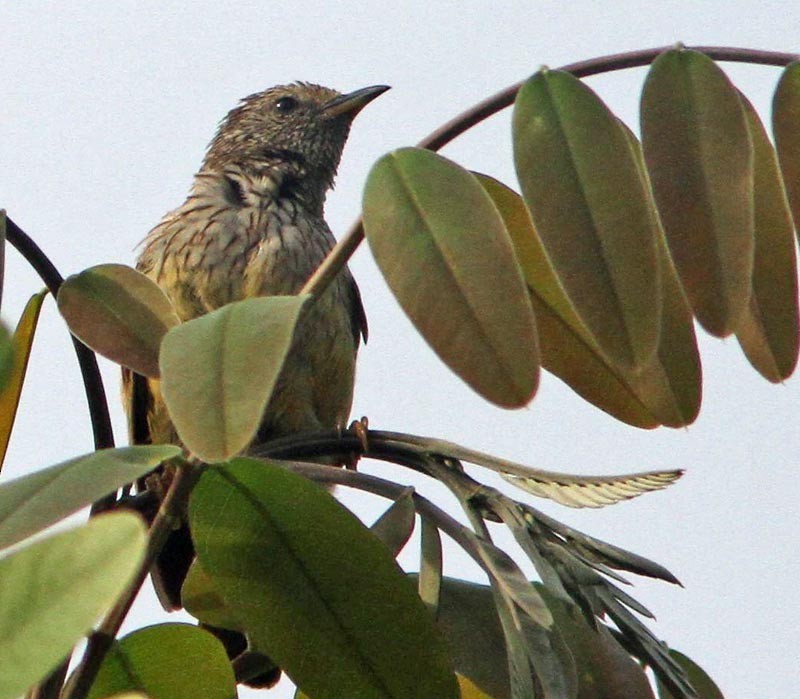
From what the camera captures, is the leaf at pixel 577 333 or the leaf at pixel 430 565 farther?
the leaf at pixel 430 565

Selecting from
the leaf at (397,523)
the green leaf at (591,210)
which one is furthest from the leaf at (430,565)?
the green leaf at (591,210)

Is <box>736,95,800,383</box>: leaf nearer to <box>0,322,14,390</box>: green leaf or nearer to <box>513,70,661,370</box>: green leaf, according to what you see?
<box>513,70,661,370</box>: green leaf

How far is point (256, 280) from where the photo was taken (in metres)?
3.30

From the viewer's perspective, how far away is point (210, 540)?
1.34 m

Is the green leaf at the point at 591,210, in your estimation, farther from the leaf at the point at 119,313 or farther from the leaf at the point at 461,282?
the leaf at the point at 119,313

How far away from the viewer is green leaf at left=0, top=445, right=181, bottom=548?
3.13 ft

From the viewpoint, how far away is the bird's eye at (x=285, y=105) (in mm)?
4371

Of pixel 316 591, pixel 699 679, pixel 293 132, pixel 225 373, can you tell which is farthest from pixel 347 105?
pixel 225 373

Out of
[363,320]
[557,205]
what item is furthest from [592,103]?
[363,320]

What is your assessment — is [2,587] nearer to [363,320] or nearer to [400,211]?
[400,211]

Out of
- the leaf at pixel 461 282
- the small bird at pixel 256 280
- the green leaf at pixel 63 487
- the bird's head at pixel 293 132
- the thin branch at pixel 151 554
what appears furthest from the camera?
the bird's head at pixel 293 132

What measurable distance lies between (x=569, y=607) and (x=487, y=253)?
370 mm

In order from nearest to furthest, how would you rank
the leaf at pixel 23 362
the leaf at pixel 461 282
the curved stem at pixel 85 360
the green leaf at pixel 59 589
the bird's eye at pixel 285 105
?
the green leaf at pixel 59 589, the leaf at pixel 461 282, the curved stem at pixel 85 360, the leaf at pixel 23 362, the bird's eye at pixel 285 105

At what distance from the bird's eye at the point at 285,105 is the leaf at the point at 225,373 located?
10.9 ft
